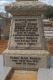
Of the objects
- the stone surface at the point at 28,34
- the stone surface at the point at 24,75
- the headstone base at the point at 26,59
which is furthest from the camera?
the stone surface at the point at 28,34

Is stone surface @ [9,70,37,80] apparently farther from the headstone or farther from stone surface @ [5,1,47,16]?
stone surface @ [5,1,47,16]

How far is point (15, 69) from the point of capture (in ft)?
13.8

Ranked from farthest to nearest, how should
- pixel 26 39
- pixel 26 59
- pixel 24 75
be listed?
1. pixel 26 39
2. pixel 26 59
3. pixel 24 75

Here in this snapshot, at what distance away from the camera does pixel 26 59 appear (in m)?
4.13

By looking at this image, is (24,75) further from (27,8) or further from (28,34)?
(27,8)

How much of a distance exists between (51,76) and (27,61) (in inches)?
24.4

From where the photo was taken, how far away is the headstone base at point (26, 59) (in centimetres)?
409

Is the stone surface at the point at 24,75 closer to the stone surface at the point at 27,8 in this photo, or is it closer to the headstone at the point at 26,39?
the headstone at the point at 26,39

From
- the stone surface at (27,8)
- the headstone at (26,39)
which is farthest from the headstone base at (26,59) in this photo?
the stone surface at (27,8)

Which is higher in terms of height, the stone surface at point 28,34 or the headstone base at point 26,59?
the stone surface at point 28,34

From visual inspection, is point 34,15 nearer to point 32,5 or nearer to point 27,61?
point 32,5

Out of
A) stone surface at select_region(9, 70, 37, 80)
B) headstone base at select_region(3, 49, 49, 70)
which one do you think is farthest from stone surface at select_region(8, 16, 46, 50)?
stone surface at select_region(9, 70, 37, 80)

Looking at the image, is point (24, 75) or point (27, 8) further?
point (27, 8)

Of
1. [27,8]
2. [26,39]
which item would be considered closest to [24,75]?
[26,39]
